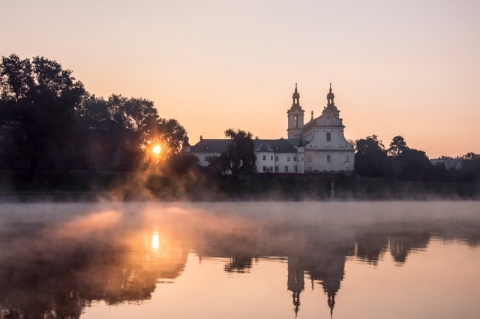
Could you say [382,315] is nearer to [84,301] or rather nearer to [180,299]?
[180,299]

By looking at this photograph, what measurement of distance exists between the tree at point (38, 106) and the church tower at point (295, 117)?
214 feet

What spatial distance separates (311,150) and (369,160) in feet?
32.9

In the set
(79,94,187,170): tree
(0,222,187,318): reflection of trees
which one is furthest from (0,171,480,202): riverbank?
(0,222,187,318): reflection of trees

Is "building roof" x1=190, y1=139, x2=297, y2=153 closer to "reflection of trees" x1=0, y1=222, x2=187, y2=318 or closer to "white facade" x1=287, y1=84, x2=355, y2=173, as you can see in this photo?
"white facade" x1=287, y1=84, x2=355, y2=173

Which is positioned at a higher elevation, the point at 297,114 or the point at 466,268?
the point at 297,114

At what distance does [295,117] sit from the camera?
408ft

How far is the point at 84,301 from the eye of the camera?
13398 mm

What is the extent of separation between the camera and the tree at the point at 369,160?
96.8 metres

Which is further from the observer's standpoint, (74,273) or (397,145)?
(397,145)

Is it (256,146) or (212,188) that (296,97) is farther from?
(212,188)

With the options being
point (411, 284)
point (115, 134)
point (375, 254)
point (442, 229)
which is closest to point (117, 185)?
point (115, 134)

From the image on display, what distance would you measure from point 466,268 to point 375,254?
135 inches

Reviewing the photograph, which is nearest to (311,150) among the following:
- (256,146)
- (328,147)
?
(328,147)

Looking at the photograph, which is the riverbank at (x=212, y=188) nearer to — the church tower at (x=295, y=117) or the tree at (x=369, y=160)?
the tree at (x=369, y=160)
